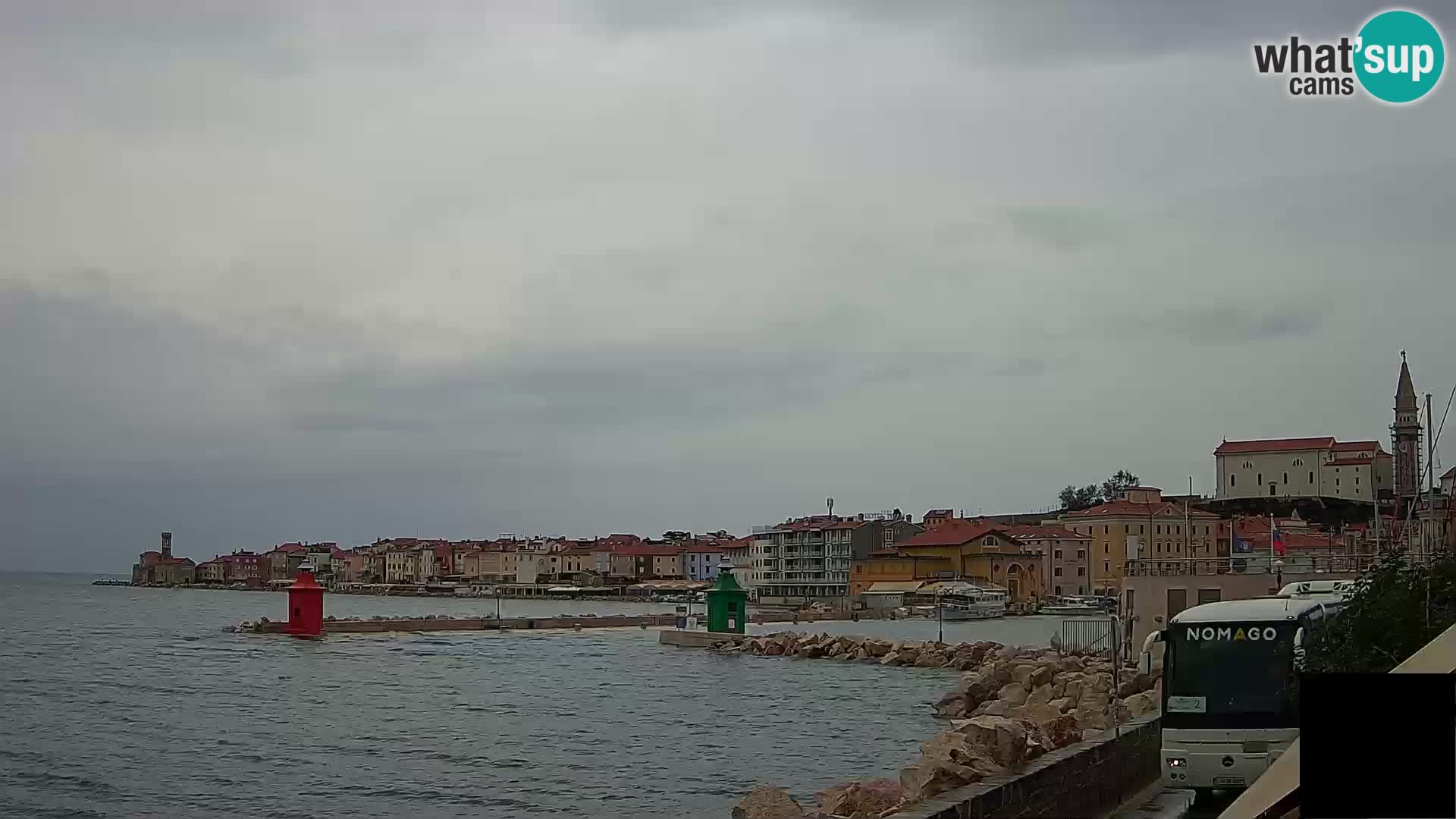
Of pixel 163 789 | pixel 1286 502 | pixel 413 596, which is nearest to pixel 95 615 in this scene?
pixel 413 596

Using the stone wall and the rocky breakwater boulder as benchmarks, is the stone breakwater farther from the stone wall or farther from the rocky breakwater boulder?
the stone wall

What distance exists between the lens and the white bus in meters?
14.2

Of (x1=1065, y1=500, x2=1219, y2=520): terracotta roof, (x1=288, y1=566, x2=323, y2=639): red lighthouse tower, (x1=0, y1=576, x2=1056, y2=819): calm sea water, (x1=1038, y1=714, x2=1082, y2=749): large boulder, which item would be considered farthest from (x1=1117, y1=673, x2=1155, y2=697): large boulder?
(x1=1065, y1=500, x2=1219, y2=520): terracotta roof

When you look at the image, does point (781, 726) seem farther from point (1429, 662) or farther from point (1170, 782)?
point (1429, 662)

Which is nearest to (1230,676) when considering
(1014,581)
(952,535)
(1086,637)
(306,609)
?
(1086,637)

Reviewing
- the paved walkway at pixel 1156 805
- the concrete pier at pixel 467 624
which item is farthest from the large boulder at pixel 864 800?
the concrete pier at pixel 467 624

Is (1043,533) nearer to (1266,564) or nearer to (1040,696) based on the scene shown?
(1266,564)

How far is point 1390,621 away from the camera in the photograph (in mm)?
13258

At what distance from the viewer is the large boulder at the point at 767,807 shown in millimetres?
18609

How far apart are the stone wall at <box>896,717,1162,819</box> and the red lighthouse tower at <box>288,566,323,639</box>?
61020mm

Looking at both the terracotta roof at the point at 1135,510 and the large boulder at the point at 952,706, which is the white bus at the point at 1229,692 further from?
the terracotta roof at the point at 1135,510

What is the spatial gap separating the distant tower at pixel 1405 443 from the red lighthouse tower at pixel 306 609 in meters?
51.9
